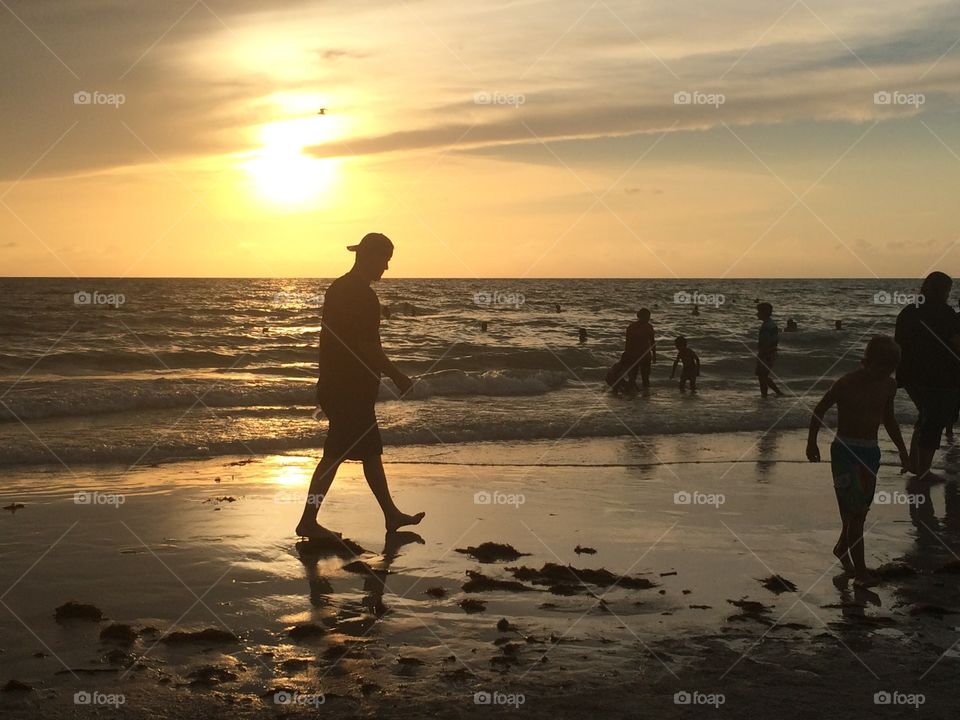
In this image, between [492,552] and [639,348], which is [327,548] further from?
[639,348]

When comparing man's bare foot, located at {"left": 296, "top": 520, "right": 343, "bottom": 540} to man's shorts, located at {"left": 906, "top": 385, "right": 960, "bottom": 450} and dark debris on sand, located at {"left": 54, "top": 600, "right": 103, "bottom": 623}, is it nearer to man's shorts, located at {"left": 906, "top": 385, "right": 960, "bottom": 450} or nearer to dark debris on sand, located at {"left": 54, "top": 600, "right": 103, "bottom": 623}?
dark debris on sand, located at {"left": 54, "top": 600, "right": 103, "bottom": 623}

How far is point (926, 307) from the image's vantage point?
9812mm

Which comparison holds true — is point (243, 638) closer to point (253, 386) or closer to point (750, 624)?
point (750, 624)

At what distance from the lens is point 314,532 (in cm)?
720

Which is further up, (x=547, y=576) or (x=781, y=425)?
(x=781, y=425)

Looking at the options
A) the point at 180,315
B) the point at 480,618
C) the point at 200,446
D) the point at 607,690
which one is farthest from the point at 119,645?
the point at 180,315

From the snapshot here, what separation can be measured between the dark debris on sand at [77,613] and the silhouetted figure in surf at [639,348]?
16222 millimetres

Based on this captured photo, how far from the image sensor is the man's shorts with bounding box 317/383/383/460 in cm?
724

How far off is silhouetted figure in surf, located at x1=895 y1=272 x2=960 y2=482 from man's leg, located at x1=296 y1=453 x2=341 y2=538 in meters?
6.00

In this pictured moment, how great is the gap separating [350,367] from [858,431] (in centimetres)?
357

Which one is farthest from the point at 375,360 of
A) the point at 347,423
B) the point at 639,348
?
the point at 639,348

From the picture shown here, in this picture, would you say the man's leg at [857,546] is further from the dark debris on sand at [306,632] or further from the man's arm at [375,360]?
the dark debris on sand at [306,632]

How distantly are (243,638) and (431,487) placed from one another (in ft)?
15.7

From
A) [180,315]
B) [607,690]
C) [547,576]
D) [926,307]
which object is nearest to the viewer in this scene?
[607,690]
